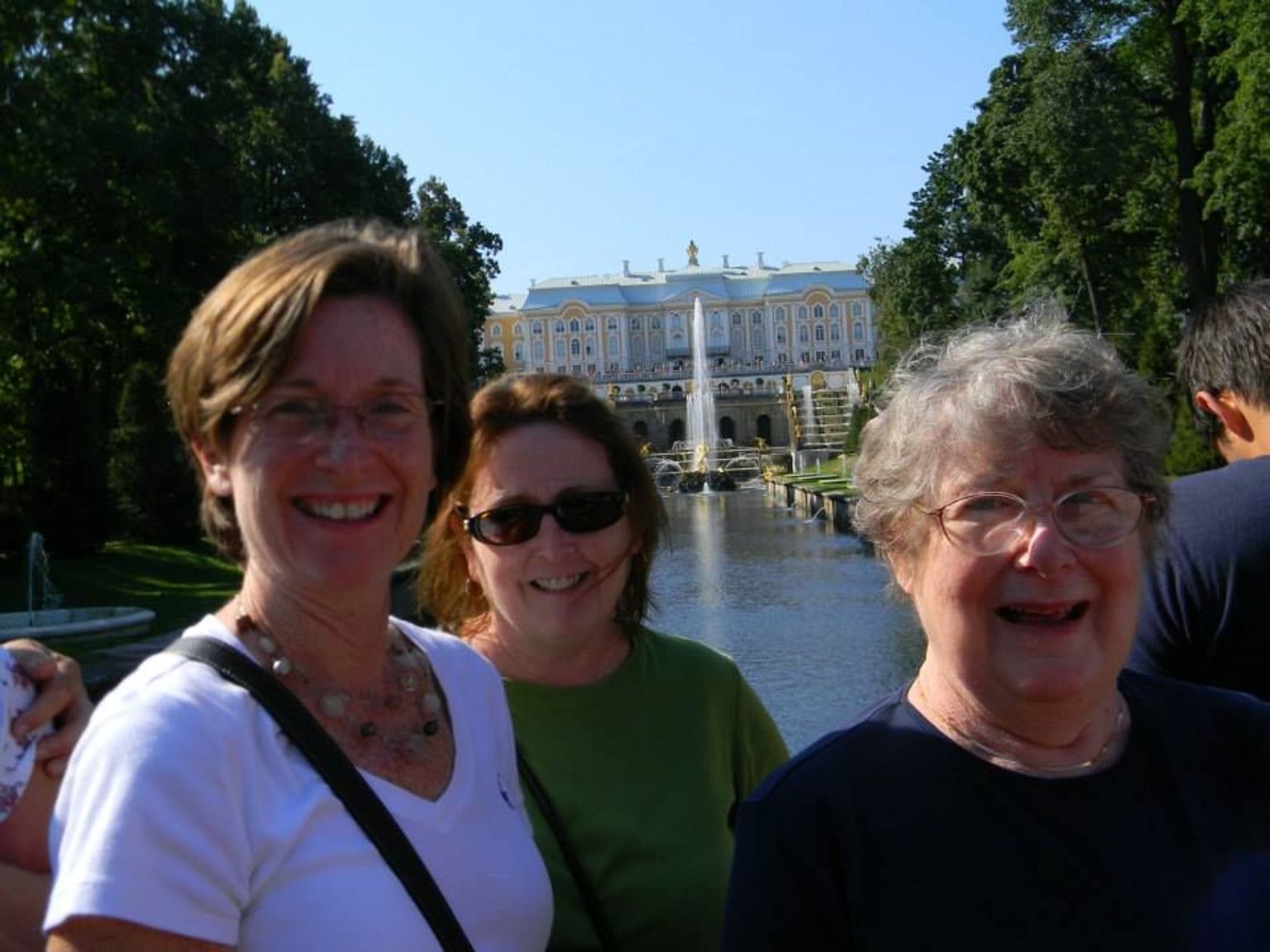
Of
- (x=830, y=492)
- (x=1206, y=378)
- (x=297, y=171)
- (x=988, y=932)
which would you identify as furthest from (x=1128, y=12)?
(x=988, y=932)

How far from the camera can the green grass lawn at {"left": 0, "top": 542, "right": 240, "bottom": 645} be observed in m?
14.6

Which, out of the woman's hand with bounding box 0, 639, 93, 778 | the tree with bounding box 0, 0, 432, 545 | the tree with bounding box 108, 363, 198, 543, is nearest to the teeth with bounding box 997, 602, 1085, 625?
the woman's hand with bounding box 0, 639, 93, 778

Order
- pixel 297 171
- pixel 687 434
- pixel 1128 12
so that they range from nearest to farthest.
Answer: pixel 1128 12
pixel 297 171
pixel 687 434

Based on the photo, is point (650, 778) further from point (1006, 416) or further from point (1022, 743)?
point (1006, 416)

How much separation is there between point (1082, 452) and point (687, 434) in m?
69.6

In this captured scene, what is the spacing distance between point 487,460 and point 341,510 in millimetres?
753

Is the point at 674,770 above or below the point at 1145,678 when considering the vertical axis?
below

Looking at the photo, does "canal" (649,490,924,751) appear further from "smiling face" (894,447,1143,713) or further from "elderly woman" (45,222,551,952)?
"elderly woman" (45,222,551,952)

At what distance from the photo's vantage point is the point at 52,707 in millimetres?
1599

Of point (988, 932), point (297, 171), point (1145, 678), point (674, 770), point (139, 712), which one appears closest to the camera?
point (139, 712)

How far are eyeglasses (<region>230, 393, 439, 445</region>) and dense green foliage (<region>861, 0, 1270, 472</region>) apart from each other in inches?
582

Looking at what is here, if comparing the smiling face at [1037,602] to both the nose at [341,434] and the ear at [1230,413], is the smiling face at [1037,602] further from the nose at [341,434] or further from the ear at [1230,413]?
the ear at [1230,413]

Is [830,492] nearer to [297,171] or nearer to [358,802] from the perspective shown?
[297,171]

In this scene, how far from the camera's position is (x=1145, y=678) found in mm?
1760
